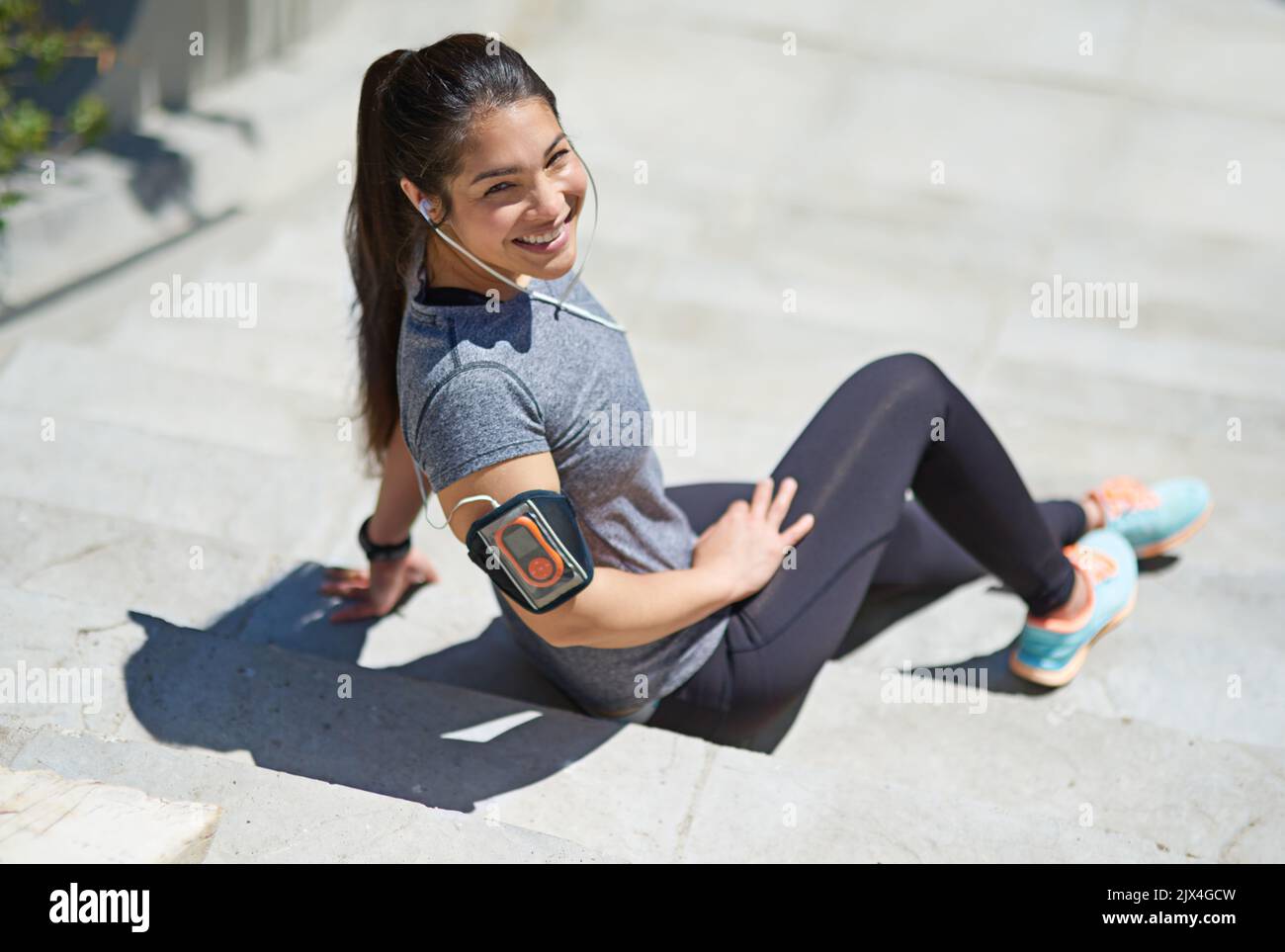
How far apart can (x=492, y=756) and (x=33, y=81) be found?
10.9ft

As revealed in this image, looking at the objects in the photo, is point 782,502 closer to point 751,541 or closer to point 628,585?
point 751,541

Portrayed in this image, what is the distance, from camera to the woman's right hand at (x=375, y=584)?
7.13 feet

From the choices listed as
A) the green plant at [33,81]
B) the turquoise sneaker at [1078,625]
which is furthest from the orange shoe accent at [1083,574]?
the green plant at [33,81]

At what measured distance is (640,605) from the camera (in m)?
1.70

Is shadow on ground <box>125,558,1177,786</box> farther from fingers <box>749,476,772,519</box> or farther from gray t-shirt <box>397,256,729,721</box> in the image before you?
fingers <box>749,476,772,519</box>

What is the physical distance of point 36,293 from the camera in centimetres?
361

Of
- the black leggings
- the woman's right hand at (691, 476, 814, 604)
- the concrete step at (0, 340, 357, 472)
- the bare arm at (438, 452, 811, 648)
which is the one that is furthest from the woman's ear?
the concrete step at (0, 340, 357, 472)

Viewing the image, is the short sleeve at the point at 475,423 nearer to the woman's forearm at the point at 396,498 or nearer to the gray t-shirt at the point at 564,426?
the gray t-shirt at the point at 564,426

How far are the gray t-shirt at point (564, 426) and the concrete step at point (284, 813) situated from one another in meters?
0.39

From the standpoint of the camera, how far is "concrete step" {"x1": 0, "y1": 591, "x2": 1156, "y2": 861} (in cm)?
168
